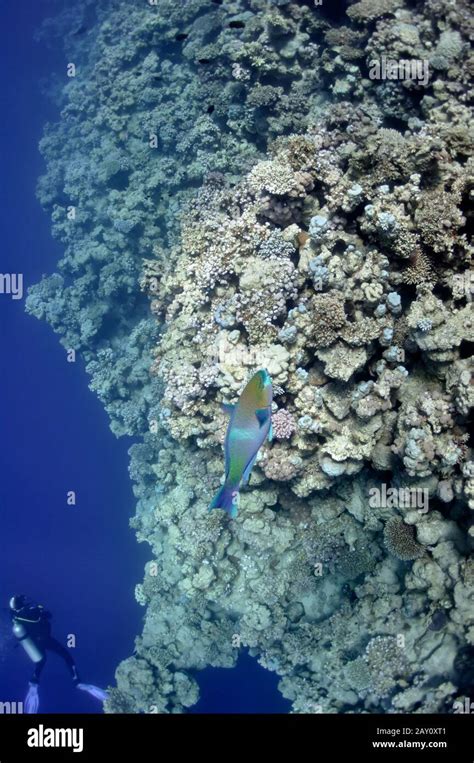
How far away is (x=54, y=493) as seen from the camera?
25.2 meters

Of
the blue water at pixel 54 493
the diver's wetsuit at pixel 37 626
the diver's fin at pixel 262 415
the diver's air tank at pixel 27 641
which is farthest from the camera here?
the blue water at pixel 54 493

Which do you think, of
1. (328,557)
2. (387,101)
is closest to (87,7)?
(387,101)

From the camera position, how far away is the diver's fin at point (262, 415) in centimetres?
262

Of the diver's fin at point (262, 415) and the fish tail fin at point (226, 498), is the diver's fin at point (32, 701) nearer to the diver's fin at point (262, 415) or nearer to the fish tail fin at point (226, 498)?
the fish tail fin at point (226, 498)

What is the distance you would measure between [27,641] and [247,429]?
13910 mm

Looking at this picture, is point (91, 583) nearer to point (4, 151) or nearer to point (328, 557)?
point (328, 557)

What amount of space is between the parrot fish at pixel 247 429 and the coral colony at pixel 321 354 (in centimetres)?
228

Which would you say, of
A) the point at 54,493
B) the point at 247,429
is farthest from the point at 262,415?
the point at 54,493

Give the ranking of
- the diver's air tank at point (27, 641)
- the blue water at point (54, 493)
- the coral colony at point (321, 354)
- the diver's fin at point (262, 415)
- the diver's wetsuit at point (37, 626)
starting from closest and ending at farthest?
the diver's fin at point (262, 415)
the coral colony at point (321, 354)
the diver's air tank at point (27, 641)
the diver's wetsuit at point (37, 626)
the blue water at point (54, 493)

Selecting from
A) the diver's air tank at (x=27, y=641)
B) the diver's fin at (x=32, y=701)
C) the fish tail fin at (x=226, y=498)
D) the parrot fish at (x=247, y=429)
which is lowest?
the diver's fin at (x=32, y=701)

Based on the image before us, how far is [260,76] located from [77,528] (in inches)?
867

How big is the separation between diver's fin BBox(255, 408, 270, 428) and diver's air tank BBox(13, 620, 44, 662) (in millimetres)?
13661

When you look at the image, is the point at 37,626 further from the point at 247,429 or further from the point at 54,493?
the point at 247,429

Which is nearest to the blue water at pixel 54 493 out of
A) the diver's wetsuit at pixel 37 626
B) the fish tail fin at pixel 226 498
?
the diver's wetsuit at pixel 37 626
